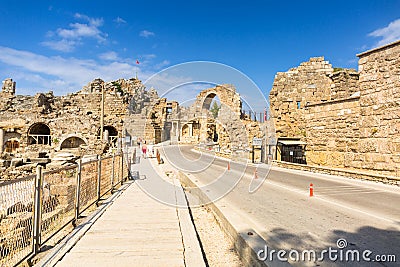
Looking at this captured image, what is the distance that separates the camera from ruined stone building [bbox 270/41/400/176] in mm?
10477

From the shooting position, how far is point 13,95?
3294cm

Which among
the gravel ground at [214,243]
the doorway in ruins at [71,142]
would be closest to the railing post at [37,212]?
the gravel ground at [214,243]

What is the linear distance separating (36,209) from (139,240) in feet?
4.84

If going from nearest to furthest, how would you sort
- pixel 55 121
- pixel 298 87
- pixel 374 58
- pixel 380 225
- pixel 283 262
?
pixel 283 262 → pixel 380 225 → pixel 374 58 → pixel 298 87 → pixel 55 121

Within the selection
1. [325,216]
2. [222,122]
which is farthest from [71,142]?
[325,216]

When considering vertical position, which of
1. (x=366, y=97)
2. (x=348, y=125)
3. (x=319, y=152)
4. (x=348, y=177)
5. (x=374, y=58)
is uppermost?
(x=374, y=58)

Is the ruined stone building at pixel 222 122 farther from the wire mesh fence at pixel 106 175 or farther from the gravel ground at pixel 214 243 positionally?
the gravel ground at pixel 214 243

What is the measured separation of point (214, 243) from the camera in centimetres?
443

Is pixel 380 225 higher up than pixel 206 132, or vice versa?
pixel 206 132

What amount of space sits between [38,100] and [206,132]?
21077 mm

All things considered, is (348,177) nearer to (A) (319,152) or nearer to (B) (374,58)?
(A) (319,152)

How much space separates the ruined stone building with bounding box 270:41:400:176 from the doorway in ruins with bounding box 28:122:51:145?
25.7 m

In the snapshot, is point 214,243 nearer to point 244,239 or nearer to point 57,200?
point 244,239

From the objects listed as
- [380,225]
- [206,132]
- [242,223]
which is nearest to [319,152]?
[380,225]
